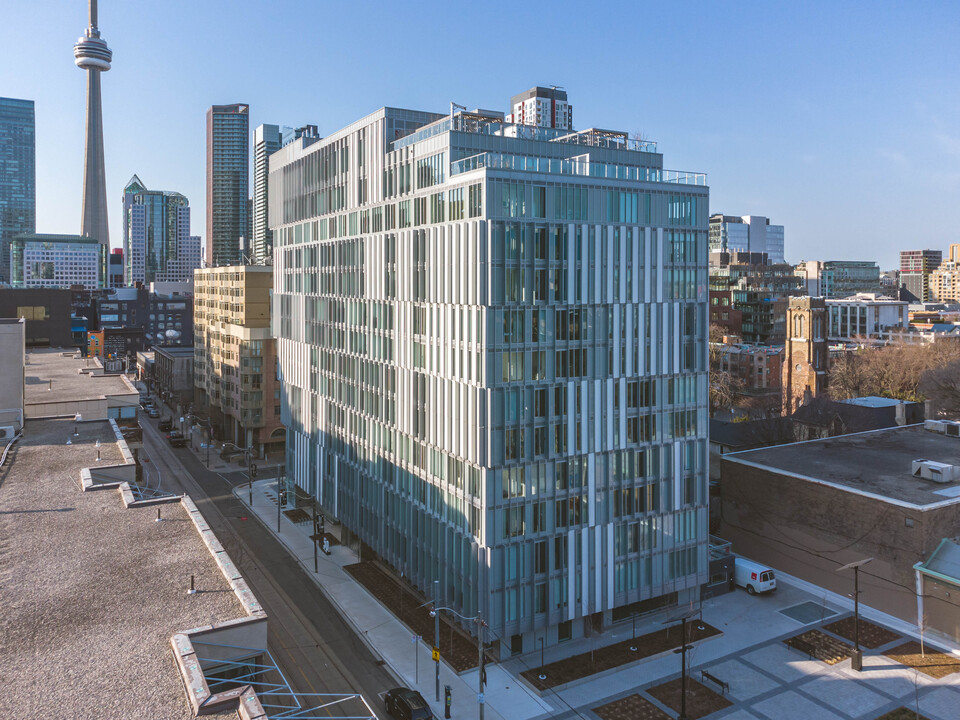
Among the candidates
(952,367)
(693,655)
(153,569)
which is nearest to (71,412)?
(153,569)

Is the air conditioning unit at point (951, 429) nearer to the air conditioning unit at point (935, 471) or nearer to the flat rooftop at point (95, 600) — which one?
the air conditioning unit at point (935, 471)

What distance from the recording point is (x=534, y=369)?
154ft

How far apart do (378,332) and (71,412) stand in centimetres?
3189

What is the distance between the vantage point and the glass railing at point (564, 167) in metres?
45.9

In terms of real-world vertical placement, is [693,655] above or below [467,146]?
below

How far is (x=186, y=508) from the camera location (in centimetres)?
4103

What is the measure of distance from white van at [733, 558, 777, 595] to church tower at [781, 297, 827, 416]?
60.2m

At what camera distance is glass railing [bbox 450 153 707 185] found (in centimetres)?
4594

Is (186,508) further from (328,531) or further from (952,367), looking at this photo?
(952,367)

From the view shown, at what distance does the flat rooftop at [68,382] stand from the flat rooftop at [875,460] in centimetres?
6151

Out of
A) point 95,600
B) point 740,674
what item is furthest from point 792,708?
point 95,600

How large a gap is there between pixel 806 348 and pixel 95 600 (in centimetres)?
10784

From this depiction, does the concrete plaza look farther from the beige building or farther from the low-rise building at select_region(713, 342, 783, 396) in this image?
the low-rise building at select_region(713, 342, 783, 396)

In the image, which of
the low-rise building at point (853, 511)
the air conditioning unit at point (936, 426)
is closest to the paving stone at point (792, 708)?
the low-rise building at point (853, 511)
